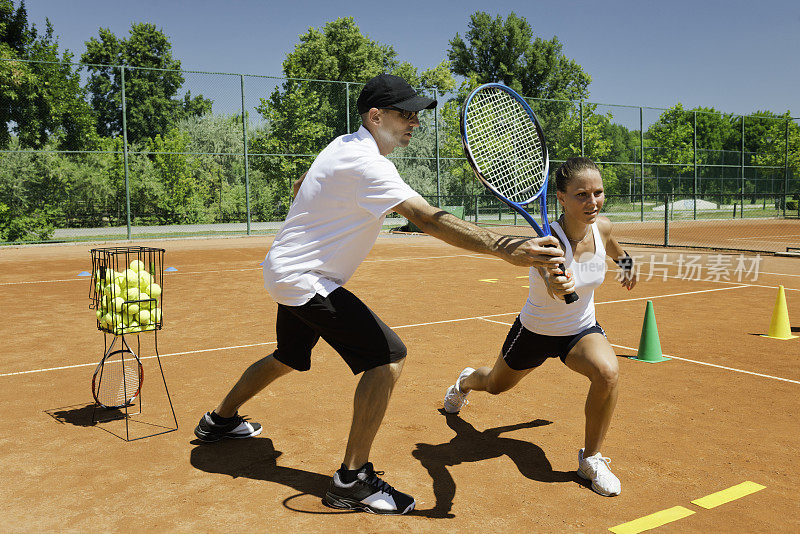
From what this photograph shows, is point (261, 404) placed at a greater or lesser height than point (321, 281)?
lesser

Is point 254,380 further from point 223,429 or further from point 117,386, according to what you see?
point 117,386

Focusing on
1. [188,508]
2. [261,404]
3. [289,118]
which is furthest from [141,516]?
[289,118]

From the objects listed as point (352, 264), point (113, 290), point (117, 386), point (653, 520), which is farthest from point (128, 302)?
point (653, 520)

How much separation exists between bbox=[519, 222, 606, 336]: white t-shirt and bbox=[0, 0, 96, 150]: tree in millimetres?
23428

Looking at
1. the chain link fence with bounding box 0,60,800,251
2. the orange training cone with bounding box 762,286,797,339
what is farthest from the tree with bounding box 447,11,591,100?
the orange training cone with bounding box 762,286,797,339

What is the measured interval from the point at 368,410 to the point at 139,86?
3126cm

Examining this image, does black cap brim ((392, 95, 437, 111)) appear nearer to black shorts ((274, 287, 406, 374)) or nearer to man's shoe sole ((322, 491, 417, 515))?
black shorts ((274, 287, 406, 374))

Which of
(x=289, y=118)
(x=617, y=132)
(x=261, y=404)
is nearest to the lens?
(x=261, y=404)

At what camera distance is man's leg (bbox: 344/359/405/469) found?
3.18 meters

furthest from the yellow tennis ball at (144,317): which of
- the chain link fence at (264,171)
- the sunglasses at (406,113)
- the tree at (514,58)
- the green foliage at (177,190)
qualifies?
the tree at (514,58)

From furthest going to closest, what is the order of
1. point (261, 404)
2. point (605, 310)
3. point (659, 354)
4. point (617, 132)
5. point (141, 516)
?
point (617, 132)
point (605, 310)
point (659, 354)
point (261, 404)
point (141, 516)

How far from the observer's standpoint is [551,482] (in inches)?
137

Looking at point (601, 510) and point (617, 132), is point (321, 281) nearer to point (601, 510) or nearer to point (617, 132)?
point (601, 510)

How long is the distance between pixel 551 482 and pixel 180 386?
3.01m
